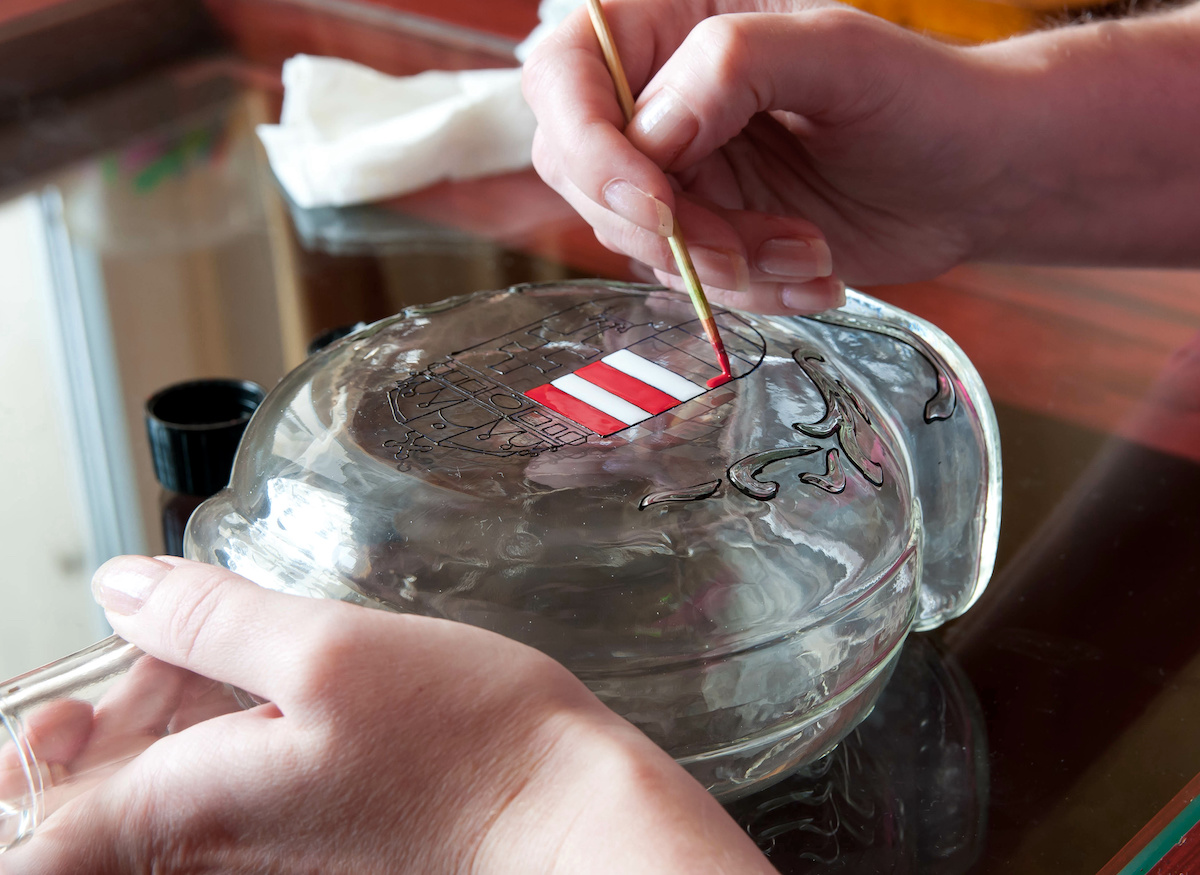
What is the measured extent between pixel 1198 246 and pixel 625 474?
1.79 ft

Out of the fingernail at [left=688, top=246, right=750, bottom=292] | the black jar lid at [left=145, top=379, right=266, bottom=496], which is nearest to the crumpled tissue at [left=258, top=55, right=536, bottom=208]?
the black jar lid at [left=145, top=379, right=266, bottom=496]

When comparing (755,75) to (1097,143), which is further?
(1097,143)

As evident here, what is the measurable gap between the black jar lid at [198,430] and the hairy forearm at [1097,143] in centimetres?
44

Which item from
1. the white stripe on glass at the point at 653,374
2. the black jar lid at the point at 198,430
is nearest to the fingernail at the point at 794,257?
the white stripe on glass at the point at 653,374

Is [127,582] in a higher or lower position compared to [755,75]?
lower

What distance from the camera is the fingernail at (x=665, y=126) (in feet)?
1.56

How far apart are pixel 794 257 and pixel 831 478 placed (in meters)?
0.17

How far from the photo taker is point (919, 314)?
0.75 meters

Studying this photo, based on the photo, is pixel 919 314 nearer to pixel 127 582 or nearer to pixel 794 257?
pixel 794 257

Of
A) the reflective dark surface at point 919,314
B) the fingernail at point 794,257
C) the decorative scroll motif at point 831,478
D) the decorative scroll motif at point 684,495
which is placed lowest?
the reflective dark surface at point 919,314

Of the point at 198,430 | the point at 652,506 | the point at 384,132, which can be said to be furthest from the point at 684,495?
the point at 384,132

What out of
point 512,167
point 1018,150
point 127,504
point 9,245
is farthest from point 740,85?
point 9,245

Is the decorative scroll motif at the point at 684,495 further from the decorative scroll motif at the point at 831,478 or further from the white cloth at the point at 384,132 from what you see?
the white cloth at the point at 384,132

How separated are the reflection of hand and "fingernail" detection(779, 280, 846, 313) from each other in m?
0.25
